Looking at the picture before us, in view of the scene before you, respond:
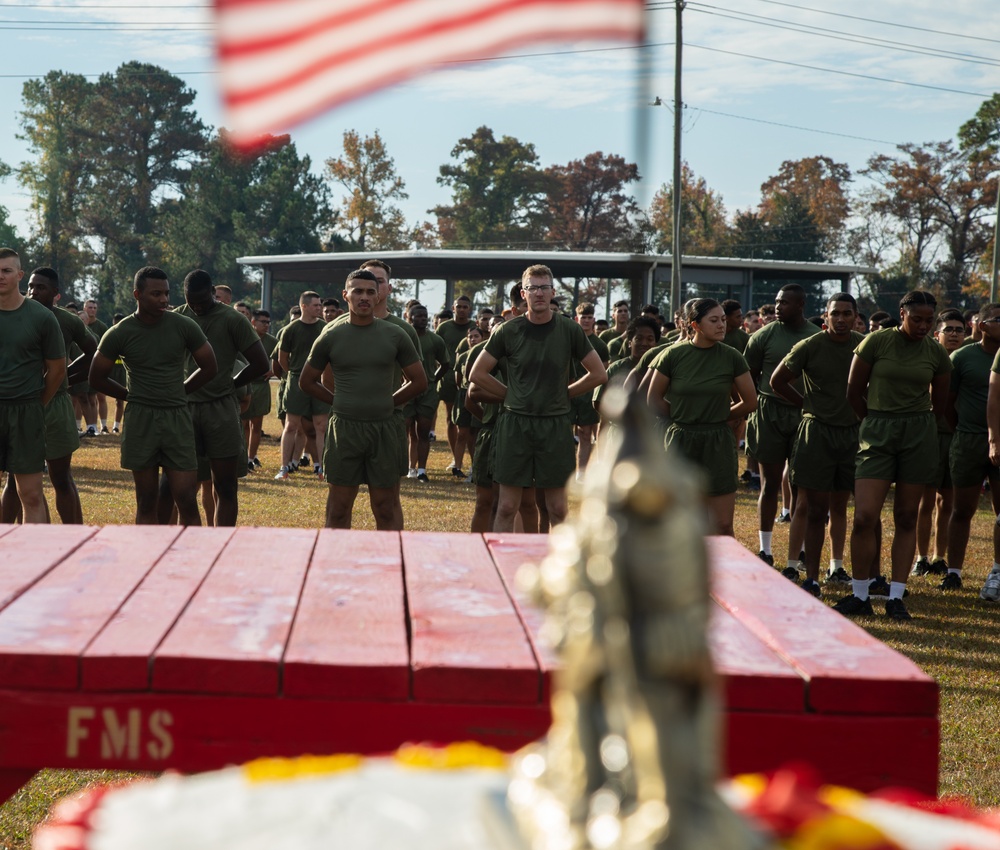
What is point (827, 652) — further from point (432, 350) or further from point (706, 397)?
point (432, 350)

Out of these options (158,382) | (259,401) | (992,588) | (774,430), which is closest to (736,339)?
(774,430)

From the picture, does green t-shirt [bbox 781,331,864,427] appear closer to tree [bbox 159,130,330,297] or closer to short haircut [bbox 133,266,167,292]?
short haircut [bbox 133,266,167,292]

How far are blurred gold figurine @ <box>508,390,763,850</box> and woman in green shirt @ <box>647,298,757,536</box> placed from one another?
5.77 metres

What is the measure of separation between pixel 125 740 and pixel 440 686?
716 millimetres

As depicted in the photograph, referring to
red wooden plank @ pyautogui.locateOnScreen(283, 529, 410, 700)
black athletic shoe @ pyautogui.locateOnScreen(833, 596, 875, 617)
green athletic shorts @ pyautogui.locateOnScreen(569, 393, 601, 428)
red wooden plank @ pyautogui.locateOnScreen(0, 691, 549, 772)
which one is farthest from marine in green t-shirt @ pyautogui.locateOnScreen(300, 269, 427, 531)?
green athletic shorts @ pyautogui.locateOnScreen(569, 393, 601, 428)

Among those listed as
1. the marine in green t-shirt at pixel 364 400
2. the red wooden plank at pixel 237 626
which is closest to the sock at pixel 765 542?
the marine in green t-shirt at pixel 364 400

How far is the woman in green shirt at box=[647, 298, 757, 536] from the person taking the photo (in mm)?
6973

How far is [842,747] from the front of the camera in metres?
2.46

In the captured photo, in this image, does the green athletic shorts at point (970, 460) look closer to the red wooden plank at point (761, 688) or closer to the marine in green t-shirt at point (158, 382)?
the marine in green t-shirt at point (158, 382)

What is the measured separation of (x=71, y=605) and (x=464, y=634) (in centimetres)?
103

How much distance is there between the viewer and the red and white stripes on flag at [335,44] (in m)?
2.63

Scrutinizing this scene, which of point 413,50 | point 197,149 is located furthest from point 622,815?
point 197,149

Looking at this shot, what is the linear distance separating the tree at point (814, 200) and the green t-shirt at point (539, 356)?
148ft

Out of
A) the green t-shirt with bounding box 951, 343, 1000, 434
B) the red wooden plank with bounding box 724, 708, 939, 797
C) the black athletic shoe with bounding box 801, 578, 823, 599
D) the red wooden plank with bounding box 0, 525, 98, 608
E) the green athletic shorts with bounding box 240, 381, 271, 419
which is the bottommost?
the black athletic shoe with bounding box 801, 578, 823, 599
